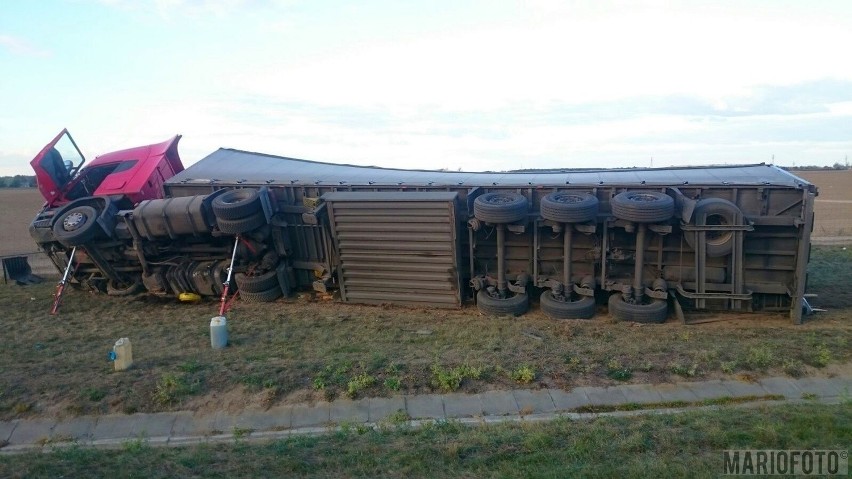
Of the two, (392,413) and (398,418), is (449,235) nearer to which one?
(392,413)

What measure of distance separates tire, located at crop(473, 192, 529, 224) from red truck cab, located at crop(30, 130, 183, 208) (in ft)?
24.1

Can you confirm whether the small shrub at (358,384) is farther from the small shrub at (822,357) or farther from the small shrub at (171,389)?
the small shrub at (822,357)

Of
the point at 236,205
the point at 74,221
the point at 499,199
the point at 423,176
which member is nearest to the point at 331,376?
the point at 499,199

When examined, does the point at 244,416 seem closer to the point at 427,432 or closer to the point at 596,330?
the point at 427,432

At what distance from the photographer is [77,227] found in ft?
37.7

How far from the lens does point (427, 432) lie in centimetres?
526

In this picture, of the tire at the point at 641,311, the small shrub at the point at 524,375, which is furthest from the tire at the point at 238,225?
the tire at the point at 641,311

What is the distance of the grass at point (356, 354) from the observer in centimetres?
657

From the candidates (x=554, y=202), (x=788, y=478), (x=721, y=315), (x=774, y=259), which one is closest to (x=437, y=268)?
(x=554, y=202)

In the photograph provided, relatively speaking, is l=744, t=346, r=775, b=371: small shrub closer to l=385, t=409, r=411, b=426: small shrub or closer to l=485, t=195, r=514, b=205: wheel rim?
l=385, t=409, r=411, b=426: small shrub

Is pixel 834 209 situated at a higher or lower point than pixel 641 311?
lower

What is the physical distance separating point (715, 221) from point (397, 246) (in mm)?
5302

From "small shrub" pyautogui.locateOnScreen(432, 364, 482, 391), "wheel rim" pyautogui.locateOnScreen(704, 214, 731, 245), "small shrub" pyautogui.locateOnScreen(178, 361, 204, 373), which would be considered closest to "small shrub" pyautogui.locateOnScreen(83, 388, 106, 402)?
"small shrub" pyautogui.locateOnScreen(178, 361, 204, 373)

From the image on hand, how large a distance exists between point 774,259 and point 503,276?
4.34 meters
